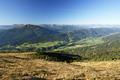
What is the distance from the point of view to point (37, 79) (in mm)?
28656

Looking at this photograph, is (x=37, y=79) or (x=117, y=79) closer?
(x=37, y=79)

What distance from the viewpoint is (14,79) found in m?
27.4

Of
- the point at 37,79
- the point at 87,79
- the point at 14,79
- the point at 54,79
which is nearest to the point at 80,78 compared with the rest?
the point at 87,79

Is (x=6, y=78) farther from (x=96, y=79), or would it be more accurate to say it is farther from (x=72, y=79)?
(x=96, y=79)

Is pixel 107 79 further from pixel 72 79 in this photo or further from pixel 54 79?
pixel 54 79

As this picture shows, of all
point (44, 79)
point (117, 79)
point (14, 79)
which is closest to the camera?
point (14, 79)

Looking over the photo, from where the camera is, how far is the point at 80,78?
104 feet

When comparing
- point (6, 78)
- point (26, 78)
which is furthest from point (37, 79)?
point (6, 78)

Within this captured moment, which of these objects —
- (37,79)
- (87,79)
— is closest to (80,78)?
(87,79)

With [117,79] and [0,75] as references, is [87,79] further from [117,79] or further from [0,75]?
[0,75]

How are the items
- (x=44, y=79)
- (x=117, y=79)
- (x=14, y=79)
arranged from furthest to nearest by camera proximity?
(x=117, y=79) < (x=44, y=79) < (x=14, y=79)

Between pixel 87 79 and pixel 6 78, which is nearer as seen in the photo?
pixel 6 78

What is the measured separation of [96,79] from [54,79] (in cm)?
575

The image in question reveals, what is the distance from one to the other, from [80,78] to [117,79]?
223 inches
